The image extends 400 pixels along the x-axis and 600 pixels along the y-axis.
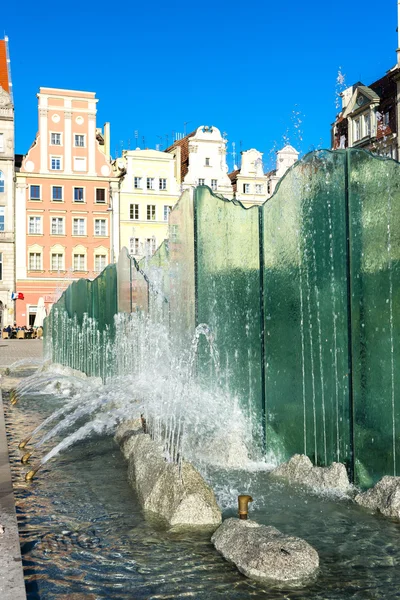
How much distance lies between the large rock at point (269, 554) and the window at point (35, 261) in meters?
39.4

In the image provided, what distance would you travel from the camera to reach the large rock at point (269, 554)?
387 centimetres

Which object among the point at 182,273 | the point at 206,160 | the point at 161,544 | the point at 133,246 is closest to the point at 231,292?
the point at 182,273

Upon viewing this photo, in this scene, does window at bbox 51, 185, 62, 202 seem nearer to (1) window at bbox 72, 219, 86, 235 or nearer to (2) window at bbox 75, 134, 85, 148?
(1) window at bbox 72, 219, 86, 235

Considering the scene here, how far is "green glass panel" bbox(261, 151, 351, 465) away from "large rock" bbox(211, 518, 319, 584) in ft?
6.18

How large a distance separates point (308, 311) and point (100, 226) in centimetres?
3802

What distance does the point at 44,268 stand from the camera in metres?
42.5

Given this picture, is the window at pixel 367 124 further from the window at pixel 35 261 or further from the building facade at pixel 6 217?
the building facade at pixel 6 217

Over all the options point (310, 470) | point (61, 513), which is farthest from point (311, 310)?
point (61, 513)

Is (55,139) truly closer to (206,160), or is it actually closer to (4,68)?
(4,68)

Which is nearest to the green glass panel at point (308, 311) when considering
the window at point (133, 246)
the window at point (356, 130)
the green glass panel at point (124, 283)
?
the green glass panel at point (124, 283)

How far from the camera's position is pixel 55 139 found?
4188cm

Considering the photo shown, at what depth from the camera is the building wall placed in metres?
41.6

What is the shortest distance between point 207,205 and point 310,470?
3596 mm

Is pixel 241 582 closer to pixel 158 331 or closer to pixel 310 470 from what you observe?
pixel 310 470
